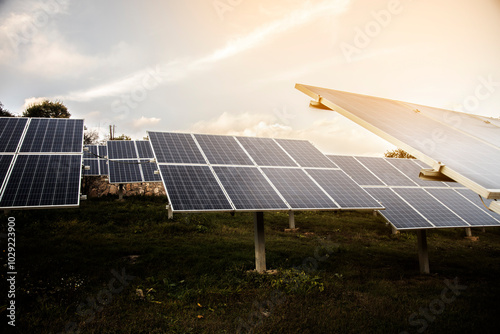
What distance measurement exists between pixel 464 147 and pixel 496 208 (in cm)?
305

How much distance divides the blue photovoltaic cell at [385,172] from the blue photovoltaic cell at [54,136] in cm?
1405

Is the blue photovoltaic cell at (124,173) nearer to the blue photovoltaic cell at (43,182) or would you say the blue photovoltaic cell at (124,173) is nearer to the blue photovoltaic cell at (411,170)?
the blue photovoltaic cell at (43,182)

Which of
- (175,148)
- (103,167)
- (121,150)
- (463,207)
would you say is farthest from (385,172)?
(103,167)

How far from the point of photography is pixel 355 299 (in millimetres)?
9688

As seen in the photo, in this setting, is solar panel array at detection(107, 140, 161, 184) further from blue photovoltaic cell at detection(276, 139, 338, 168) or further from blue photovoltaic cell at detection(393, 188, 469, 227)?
blue photovoltaic cell at detection(393, 188, 469, 227)

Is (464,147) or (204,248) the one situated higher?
(464,147)

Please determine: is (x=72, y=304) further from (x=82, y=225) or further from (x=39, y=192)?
(x=82, y=225)

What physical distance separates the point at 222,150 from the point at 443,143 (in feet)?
24.2

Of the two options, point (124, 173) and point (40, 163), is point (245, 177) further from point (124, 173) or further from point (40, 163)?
point (124, 173)

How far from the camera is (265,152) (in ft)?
44.0

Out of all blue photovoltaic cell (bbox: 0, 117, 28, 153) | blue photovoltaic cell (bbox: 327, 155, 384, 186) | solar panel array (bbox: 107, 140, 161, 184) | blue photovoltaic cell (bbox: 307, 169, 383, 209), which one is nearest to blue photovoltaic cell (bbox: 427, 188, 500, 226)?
blue photovoltaic cell (bbox: 327, 155, 384, 186)

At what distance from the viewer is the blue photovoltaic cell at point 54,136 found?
11727 mm

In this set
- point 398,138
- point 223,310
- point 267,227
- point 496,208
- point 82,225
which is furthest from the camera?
point 267,227

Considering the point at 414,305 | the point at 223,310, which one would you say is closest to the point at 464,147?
the point at 414,305
